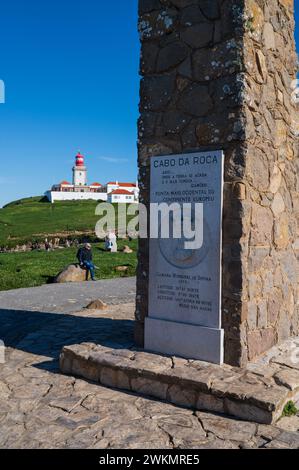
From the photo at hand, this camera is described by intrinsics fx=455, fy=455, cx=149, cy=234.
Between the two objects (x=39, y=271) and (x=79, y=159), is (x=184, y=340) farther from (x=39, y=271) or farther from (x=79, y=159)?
(x=79, y=159)

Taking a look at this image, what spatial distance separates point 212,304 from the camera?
4953 millimetres

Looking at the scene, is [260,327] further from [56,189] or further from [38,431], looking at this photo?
[56,189]

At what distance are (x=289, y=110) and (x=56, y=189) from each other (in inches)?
4129

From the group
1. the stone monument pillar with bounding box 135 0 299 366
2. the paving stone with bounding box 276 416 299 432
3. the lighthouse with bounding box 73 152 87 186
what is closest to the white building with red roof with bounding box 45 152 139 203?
the lighthouse with bounding box 73 152 87 186

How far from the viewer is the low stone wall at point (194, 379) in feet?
13.3

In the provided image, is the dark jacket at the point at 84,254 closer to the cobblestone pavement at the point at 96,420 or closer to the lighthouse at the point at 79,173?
the cobblestone pavement at the point at 96,420

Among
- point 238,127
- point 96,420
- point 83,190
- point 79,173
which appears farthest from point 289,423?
point 79,173

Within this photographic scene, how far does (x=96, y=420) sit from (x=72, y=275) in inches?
420

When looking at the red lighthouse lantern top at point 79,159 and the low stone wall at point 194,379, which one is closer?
the low stone wall at point 194,379

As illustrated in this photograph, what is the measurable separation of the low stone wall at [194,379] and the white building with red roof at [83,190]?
3572 inches

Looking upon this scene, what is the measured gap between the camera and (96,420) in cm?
415

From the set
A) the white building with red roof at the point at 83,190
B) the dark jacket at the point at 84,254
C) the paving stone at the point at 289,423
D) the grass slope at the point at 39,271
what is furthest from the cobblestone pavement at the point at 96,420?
the white building with red roof at the point at 83,190
